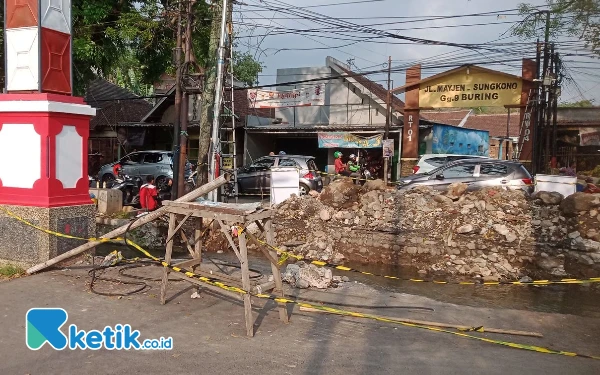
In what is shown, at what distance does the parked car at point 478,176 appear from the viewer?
14664mm

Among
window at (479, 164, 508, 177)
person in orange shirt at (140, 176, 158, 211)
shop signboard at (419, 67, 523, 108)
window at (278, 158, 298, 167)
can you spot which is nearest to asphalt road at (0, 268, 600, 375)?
person in orange shirt at (140, 176, 158, 211)

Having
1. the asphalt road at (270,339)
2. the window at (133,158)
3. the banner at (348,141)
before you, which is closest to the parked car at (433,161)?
the banner at (348,141)

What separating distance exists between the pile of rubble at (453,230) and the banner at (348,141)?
947 cm

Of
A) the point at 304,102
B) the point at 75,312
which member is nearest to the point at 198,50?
the point at 304,102

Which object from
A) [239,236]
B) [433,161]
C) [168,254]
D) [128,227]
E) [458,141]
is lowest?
[168,254]

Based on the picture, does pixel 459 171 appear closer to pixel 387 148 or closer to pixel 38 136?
pixel 387 148

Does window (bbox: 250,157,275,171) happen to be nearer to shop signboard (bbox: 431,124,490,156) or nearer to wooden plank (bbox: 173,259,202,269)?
shop signboard (bbox: 431,124,490,156)

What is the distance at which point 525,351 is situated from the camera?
15.8ft

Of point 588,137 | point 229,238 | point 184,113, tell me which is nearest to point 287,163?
point 184,113

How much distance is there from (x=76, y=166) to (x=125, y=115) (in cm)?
2354

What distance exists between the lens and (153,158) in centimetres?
2184

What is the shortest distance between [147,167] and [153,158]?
51cm

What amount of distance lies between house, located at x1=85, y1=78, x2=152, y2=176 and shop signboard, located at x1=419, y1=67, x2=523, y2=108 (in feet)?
49.7

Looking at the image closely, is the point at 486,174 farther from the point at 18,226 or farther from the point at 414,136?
the point at 18,226
